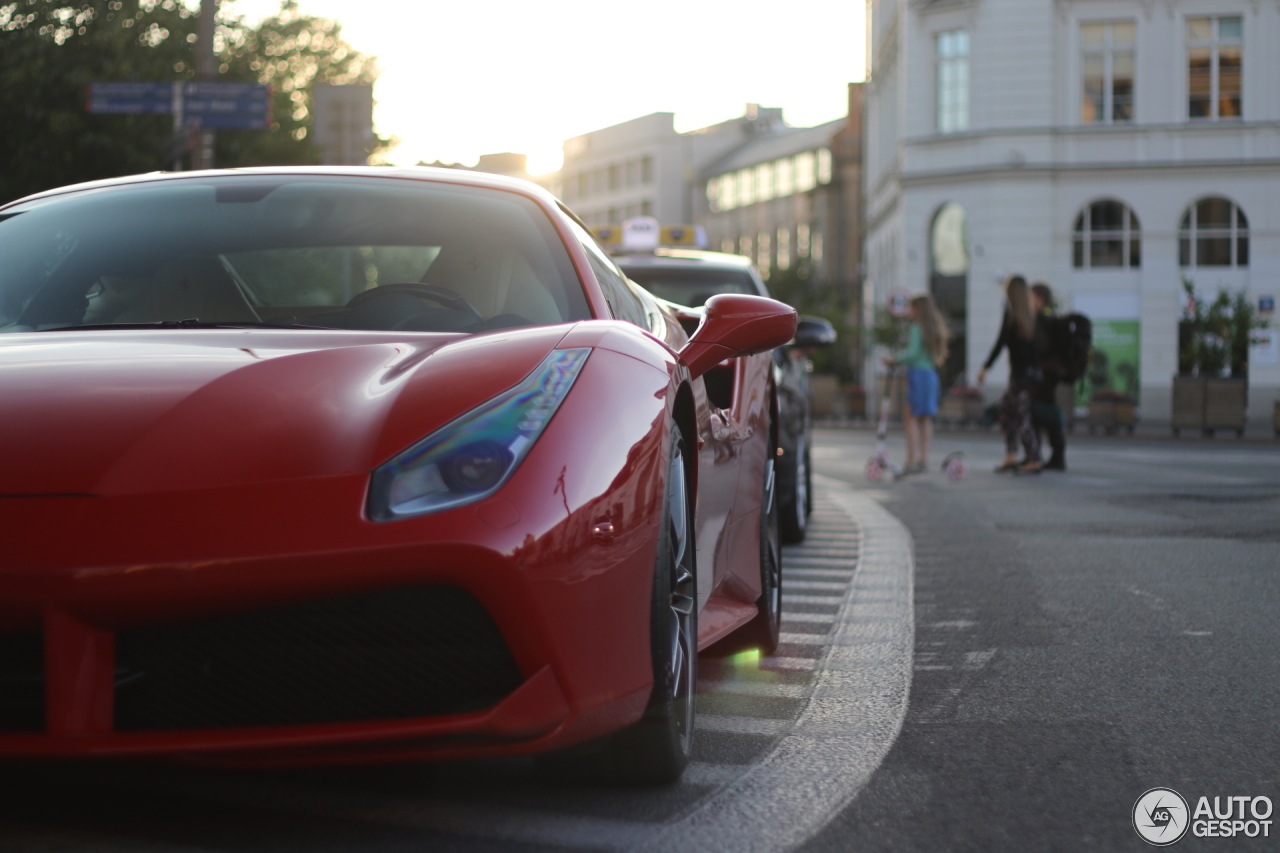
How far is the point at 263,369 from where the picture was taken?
2.79m

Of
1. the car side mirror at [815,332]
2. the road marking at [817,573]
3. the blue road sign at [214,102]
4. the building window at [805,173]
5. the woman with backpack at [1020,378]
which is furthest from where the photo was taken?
the building window at [805,173]

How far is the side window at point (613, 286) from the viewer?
3641 millimetres

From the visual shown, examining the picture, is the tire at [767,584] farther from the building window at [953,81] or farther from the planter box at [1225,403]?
the building window at [953,81]

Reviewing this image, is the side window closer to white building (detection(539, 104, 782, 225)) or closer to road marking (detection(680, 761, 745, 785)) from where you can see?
road marking (detection(680, 761, 745, 785))

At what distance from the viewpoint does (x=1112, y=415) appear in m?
27.6

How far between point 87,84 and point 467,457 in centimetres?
2648

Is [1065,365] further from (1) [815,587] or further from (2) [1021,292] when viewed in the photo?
(1) [815,587]

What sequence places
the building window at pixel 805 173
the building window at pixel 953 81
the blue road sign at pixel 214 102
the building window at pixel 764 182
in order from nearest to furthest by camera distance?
1. the blue road sign at pixel 214 102
2. the building window at pixel 953 81
3. the building window at pixel 805 173
4. the building window at pixel 764 182

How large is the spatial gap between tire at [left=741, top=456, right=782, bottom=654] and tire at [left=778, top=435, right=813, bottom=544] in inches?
115

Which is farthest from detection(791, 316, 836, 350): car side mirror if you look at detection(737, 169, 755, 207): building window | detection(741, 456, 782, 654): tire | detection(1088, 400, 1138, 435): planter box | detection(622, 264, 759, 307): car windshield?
detection(737, 169, 755, 207): building window

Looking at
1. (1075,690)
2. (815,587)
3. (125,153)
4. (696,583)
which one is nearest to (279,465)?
(696,583)

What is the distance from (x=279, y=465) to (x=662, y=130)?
101845 millimetres

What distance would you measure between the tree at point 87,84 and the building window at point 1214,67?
21.5 meters

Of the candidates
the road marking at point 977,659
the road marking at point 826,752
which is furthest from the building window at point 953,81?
the road marking at point 977,659
